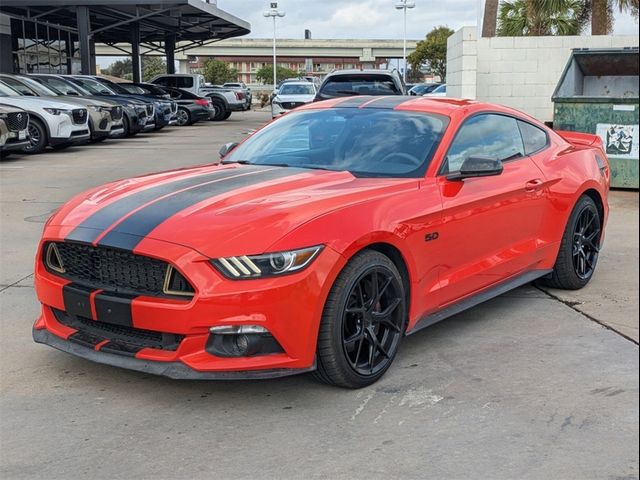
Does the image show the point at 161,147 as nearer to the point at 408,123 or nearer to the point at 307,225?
the point at 408,123

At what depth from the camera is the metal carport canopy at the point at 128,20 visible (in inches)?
1056

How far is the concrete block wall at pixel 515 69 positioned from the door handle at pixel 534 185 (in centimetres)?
1019

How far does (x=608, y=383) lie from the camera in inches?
152

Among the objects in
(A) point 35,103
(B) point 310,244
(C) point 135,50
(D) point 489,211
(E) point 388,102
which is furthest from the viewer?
(C) point 135,50

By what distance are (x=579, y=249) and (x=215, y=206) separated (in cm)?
312

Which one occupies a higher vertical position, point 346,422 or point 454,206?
point 454,206

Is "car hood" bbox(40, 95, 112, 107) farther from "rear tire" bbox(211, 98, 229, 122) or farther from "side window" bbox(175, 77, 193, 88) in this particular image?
"rear tire" bbox(211, 98, 229, 122)

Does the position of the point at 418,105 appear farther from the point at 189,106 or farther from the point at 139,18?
the point at 139,18

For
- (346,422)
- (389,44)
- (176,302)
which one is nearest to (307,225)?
(176,302)

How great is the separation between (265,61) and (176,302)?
98924mm

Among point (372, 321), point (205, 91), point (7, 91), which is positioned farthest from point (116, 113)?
point (372, 321)

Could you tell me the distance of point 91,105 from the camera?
56.4 feet

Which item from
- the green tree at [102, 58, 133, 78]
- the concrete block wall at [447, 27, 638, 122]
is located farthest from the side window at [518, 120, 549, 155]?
the green tree at [102, 58, 133, 78]

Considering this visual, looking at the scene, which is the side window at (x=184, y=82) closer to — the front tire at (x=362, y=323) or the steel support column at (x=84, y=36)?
the steel support column at (x=84, y=36)
